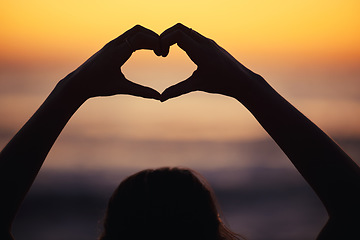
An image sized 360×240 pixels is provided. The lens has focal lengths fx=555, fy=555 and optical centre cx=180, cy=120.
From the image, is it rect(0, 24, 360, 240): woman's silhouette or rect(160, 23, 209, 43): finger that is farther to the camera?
rect(160, 23, 209, 43): finger

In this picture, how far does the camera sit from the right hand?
5.64 ft

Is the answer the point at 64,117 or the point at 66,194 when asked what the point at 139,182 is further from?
the point at 66,194

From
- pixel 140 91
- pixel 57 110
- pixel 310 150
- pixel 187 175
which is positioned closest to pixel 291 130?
pixel 310 150

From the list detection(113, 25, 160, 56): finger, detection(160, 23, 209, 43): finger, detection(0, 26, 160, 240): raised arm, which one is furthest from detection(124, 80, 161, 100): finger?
detection(160, 23, 209, 43): finger

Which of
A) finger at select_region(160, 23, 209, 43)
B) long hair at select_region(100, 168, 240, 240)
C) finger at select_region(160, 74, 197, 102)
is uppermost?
finger at select_region(160, 23, 209, 43)

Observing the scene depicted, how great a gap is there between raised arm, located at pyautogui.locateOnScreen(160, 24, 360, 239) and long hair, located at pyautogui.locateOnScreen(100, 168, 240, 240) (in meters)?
0.28

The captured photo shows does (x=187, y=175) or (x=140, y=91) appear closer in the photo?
(x=187, y=175)

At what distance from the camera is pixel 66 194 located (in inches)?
551

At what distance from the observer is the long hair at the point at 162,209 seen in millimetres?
1528

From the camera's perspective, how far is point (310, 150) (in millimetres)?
1521

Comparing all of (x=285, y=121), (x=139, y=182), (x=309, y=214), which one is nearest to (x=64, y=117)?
(x=139, y=182)

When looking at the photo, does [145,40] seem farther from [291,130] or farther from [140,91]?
[291,130]

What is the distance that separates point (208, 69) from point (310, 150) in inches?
17.7

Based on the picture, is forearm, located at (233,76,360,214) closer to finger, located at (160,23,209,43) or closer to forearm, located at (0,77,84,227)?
finger, located at (160,23,209,43)
